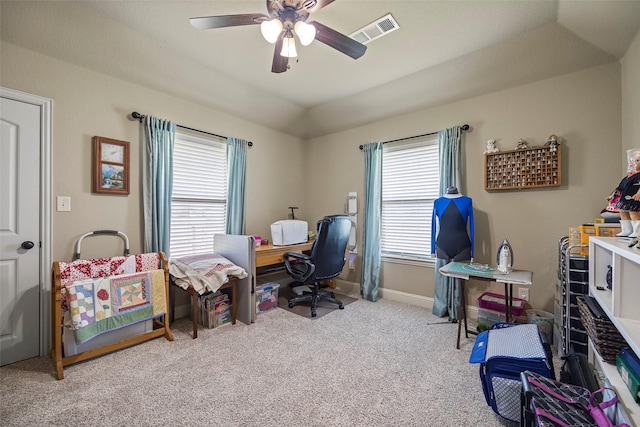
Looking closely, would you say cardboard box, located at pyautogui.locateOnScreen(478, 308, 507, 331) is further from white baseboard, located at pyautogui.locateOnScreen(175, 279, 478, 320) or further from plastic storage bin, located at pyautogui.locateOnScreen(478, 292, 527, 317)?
white baseboard, located at pyautogui.locateOnScreen(175, 279, 478, 320)

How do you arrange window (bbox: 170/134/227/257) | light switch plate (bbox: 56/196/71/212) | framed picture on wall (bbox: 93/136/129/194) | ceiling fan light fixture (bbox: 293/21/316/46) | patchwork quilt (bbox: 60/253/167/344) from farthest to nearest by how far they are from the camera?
window (bbox: 170/134/227/257)
framed picture on wall (bbox: 93/136/129/194)
light switch plate (bbox: 56/196/71/212)
patchwork quilt (bbox: 60/253/167/344)
ceiling fan light fixture (bbox: 293/21/316/46)

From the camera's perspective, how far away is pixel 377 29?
2.18 metres

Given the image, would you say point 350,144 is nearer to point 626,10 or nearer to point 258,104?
point 258,104

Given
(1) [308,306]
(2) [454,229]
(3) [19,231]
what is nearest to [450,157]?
(2) [454,229]

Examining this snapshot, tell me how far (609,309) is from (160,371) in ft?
8.97

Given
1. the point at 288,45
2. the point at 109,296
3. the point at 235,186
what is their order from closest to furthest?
the point at 288,45
the point at 109,296
the point at 235,186

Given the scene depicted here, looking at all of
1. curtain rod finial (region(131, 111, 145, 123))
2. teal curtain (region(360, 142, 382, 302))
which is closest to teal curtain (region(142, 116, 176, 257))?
curtain rod finial (region(131, 111, 145, 123))

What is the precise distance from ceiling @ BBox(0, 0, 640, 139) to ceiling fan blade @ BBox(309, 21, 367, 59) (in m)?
0.38

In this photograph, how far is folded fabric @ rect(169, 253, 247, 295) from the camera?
255cm

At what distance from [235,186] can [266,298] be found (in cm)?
148

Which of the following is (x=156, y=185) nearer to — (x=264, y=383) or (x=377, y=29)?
(x=264, y=383)

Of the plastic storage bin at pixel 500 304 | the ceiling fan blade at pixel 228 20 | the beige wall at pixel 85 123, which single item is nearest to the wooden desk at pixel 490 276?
the plastic storage bin at pixel 500 304

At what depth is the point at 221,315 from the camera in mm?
2775

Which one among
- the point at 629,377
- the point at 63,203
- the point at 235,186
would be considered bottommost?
the point at 629,377
